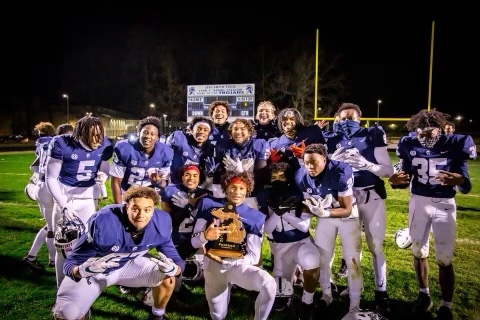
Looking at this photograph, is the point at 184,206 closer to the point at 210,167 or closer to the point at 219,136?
the point at 210,167

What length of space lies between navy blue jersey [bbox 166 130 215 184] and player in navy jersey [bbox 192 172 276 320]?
44.2 inches

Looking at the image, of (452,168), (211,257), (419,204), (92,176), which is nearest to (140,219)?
(211,257)

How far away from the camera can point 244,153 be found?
14.1 ft

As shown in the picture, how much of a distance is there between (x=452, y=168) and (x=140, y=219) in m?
3.06

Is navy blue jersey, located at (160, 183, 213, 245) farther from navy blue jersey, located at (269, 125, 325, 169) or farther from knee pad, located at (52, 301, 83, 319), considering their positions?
knee pad, located at (52, 301, 83, 319)

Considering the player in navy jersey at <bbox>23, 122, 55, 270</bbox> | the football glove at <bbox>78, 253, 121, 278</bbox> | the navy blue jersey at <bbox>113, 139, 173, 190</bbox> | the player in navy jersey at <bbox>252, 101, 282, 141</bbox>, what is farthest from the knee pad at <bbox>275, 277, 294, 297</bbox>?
the player in navy jersey at <bbox>23, 122, 55, 270</bbox>

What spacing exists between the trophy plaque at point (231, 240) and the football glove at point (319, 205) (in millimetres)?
646

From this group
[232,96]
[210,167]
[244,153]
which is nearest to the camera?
[244,153]

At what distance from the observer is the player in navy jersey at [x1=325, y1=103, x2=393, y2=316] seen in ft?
12.2

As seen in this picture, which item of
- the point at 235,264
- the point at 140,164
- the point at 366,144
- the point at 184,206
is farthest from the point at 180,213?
the point at 366,144

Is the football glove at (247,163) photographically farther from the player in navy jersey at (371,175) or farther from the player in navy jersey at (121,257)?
the player in navy jersey at (121,257)

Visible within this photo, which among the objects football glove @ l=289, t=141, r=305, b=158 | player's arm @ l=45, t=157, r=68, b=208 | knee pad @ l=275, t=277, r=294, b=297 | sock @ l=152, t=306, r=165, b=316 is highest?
football glove @ l=289, t=141, r=305, b=158

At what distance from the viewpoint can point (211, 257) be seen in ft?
10.7

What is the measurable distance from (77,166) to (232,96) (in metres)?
17.3
